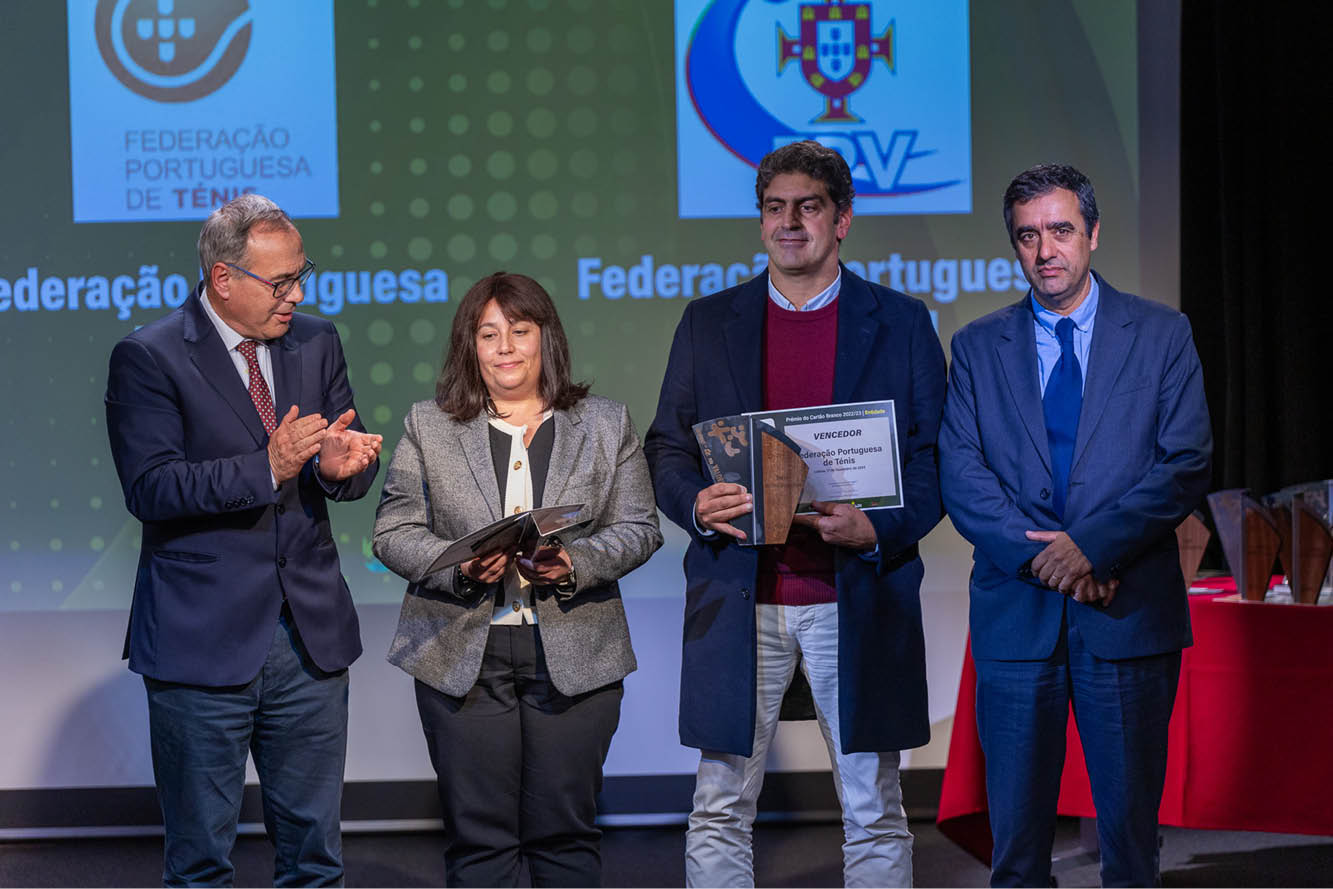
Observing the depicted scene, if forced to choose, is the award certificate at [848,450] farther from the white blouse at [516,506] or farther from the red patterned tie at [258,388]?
the red patterned tie at [258,388]

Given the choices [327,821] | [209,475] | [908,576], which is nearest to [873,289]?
[908,576]

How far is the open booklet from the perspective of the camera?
2.25m

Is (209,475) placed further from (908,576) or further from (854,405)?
(908,576)

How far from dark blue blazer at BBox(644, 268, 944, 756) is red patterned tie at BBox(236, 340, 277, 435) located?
85cm

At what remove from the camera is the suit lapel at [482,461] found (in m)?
2.57

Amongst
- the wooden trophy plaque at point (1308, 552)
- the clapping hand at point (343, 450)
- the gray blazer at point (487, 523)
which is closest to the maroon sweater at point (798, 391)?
the gray blazer at point (487, 523)

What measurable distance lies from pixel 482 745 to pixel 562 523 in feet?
1.74

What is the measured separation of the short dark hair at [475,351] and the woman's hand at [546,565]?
36 centimetres

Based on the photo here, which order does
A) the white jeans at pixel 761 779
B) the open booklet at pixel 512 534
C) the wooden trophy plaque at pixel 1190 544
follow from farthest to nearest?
1. the wooden trophy plaque at pixel 1190 544
2. the white jeans at pixel 761 779
3. the open booklet at pixel 512 534

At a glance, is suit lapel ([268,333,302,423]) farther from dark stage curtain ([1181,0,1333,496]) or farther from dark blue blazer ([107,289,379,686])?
dark stage curtain ([1181,0,1333,496])

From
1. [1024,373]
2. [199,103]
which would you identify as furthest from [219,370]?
[199,103]

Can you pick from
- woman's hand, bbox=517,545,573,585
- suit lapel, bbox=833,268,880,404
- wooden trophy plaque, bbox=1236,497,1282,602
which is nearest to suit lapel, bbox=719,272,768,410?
suit lapel, bbox=833,268,880,404

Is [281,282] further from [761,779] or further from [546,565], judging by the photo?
[761,779]

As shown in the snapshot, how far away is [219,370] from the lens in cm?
254
